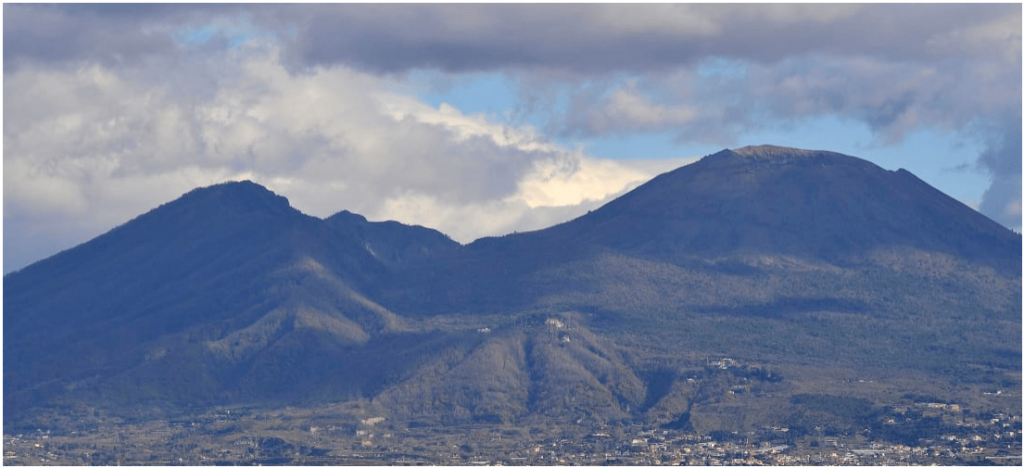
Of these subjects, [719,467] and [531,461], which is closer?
[719,467]

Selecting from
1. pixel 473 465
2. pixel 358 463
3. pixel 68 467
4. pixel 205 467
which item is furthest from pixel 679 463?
pixel 68 467

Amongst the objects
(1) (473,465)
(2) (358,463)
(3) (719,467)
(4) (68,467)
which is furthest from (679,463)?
(4) (68,467)

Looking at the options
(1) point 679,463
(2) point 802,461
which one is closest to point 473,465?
(1) point 679,463

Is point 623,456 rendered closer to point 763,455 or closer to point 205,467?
point 763,455

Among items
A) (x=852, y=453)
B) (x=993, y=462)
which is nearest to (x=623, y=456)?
(x=852, y=453)

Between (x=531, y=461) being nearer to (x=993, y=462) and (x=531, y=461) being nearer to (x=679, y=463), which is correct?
(x=679, y=463)

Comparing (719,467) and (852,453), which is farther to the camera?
(852,453)

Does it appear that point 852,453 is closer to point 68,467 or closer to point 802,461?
point 802,461
